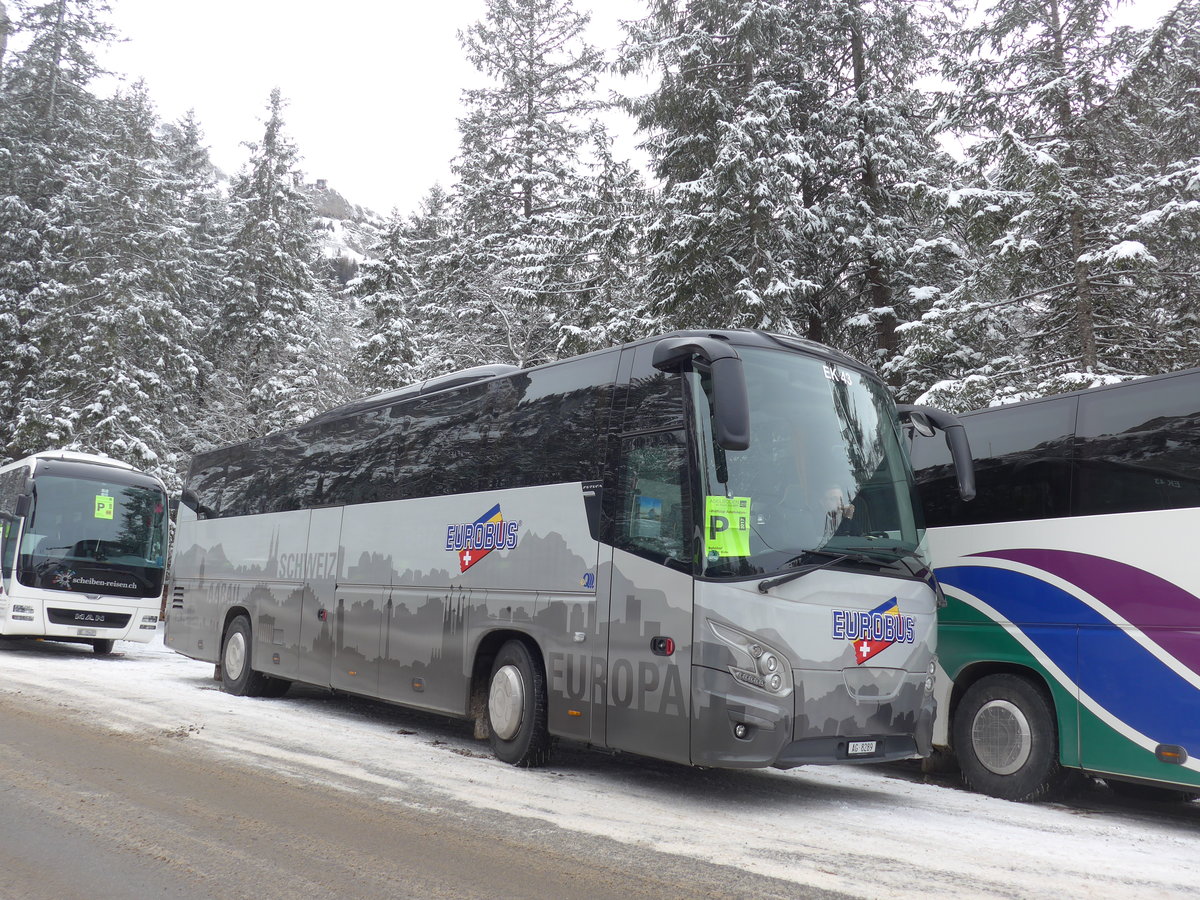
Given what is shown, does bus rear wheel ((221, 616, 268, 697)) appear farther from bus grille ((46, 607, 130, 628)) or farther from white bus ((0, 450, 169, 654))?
white bus ((0, 450, 169, 654))

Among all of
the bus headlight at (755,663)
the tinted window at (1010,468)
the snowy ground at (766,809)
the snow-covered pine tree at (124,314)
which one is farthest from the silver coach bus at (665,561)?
the snow-covered pine tree at (124,314)

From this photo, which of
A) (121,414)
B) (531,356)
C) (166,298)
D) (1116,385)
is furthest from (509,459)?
(166,298)

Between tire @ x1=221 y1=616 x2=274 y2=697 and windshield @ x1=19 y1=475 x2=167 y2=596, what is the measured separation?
5.86 metres

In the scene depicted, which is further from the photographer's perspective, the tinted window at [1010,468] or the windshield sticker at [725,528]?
the tinted window at [1010,468]

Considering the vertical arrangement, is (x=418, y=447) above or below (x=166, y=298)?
below

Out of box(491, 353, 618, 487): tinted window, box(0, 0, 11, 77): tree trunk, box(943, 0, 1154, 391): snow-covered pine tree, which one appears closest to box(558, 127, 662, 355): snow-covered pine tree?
box(943, 0, 1154, 391): snow-covered pine tree

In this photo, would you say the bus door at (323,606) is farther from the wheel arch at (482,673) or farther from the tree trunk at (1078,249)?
the tree trunk at (1078,249)

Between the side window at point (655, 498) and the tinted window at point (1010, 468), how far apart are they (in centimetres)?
348

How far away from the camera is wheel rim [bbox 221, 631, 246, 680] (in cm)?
1306

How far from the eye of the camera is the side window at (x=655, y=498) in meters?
6.88

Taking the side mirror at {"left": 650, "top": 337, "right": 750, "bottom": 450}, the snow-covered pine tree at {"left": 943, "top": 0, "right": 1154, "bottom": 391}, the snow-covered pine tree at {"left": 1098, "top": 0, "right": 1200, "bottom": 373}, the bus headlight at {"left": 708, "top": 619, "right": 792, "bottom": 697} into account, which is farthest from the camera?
the snow-covered pine tree at {"left": 943, "top": 0, "right": 1154, "bottom": 391}

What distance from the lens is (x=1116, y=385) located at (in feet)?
25.8

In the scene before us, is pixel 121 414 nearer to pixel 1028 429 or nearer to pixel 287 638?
pixel 287 638

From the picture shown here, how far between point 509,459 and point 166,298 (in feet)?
96.9
